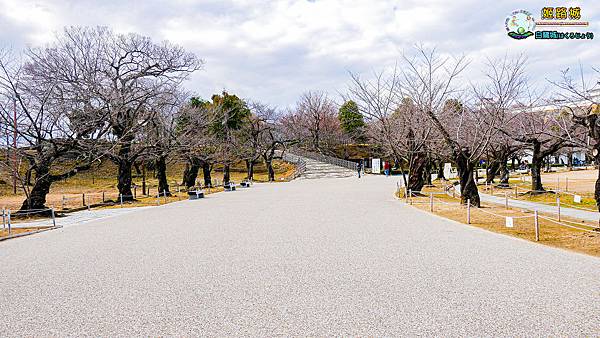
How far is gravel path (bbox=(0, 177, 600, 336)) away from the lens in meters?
4.81

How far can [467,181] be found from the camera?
17672 mm

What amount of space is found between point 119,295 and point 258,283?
6.28 feet

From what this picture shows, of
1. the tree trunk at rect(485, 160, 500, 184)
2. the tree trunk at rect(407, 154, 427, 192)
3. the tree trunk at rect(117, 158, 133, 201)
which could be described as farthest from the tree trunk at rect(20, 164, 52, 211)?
the tree trunk at rect(485, 160, 500, 184)

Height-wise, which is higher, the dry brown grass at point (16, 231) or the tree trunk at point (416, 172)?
the tree trunk at point (416, 172)

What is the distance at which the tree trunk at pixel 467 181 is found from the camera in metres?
17.4

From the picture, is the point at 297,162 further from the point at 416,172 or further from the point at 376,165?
the point at 416,172

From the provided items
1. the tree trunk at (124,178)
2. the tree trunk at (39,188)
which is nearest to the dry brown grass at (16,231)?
the tree trunk at (39,188)

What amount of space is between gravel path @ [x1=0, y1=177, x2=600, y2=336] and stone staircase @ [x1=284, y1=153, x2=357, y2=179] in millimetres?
40123

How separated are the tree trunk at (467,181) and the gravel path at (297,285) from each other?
244 inches

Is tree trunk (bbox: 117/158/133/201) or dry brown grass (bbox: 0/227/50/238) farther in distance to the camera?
tree trunk (bbox: 117/158/133/201)

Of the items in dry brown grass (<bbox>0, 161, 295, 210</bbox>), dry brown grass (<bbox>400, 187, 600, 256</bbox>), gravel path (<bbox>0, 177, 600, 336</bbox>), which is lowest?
dry brown grass (<bbox>400, 187, 600, 256</bbox>)

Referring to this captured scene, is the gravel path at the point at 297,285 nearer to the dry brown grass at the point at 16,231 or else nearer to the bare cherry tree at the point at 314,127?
the dry brown grass at the point at 16,231

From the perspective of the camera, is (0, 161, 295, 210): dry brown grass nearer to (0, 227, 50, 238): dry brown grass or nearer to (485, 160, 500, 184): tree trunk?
(0, 227, 50, 238): dry brown grass

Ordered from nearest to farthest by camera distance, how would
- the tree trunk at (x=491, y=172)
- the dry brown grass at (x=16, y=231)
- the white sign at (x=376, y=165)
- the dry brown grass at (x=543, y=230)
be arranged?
the dry brown grass at (x=543, y=230), the dry brown grass at (x=16, y=231), the tree trunk at (x=491, y=172), the white sign at (x=376, y=165)
